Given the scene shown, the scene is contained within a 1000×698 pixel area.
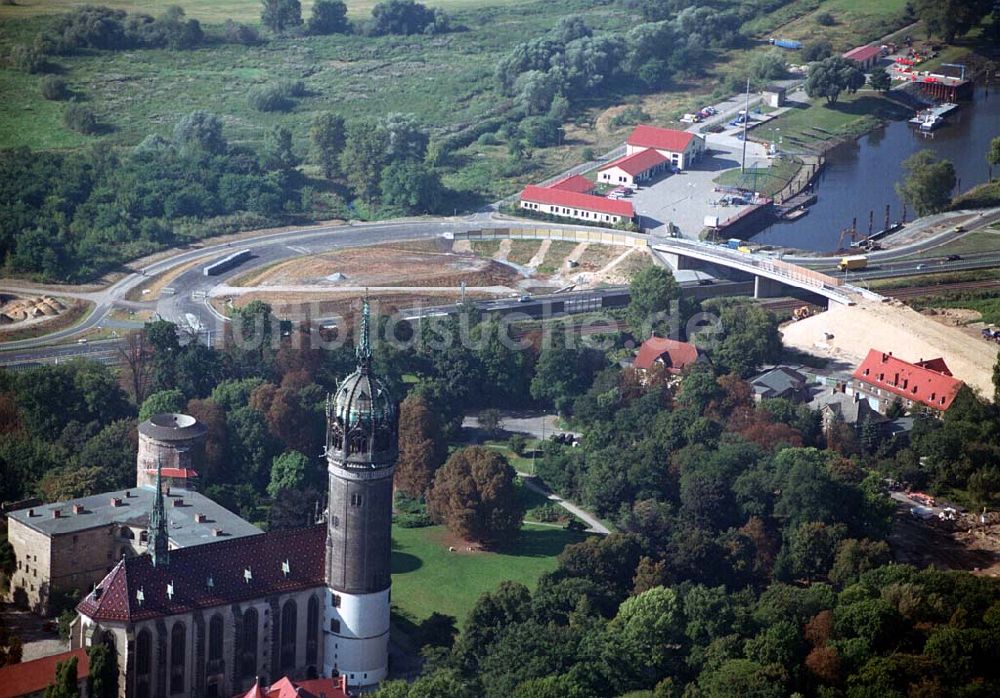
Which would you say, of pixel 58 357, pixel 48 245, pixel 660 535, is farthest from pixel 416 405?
pixel 48 245

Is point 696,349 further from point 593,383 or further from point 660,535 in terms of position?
point 660,535

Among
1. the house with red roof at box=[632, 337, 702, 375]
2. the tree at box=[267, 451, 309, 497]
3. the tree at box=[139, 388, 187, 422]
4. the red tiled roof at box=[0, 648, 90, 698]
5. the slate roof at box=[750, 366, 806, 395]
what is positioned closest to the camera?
the red tiled roof at box=[0, 648, 90, 698]

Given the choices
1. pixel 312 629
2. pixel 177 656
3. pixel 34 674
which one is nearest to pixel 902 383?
pixel 312 629

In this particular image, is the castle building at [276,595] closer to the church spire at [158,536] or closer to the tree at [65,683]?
the church spire at [158,536]

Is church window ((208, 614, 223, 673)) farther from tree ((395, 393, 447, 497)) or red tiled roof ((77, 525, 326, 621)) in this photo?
tree ((395, 393, 447, 497))

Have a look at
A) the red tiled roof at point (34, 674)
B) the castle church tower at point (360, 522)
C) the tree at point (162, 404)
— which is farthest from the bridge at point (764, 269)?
the red tiled roof at point (34, 674)

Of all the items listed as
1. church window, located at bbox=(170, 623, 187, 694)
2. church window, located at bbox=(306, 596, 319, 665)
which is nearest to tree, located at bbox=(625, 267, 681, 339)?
church window, located at bbox=(306, 596, 319, 665)
